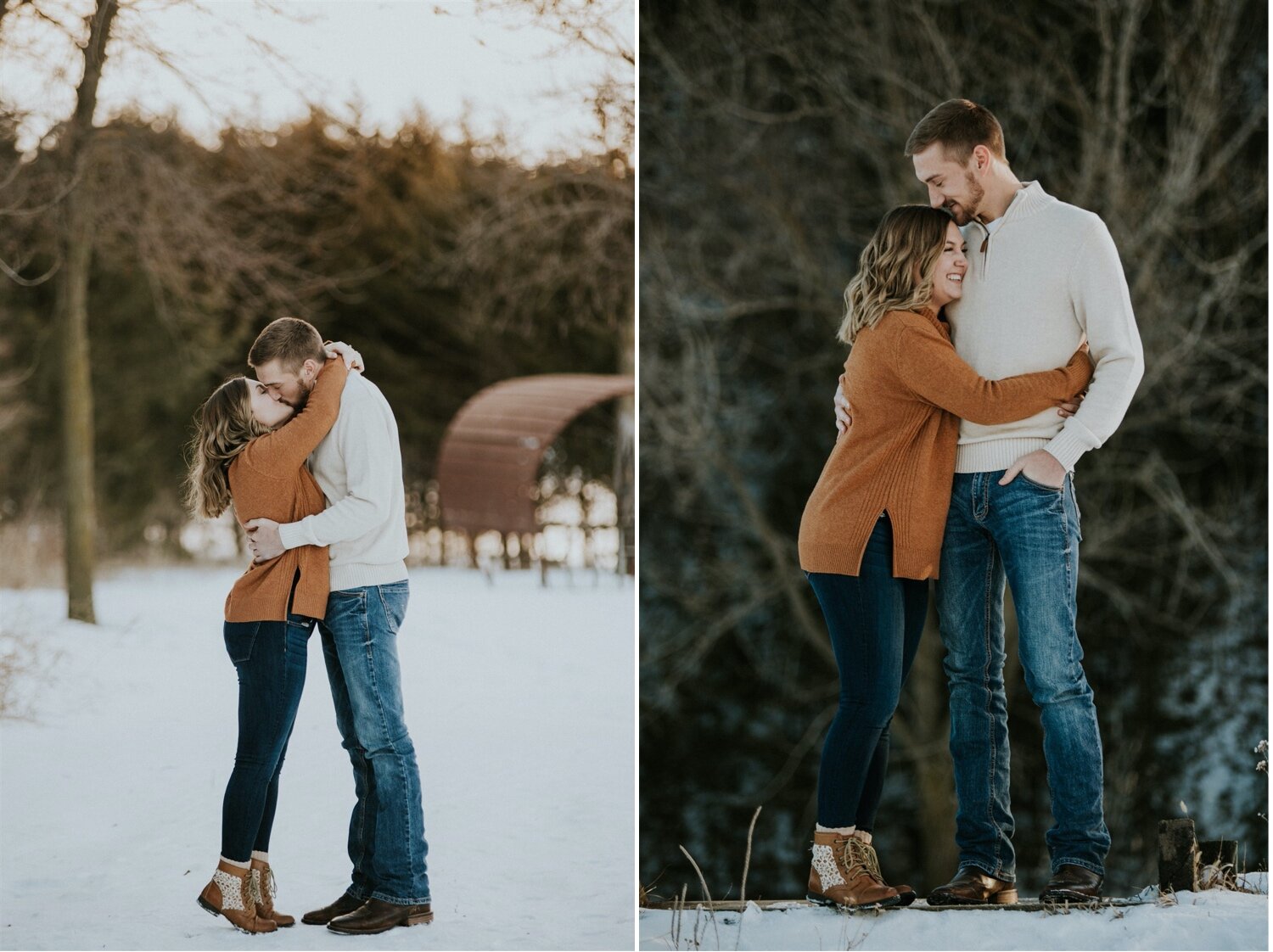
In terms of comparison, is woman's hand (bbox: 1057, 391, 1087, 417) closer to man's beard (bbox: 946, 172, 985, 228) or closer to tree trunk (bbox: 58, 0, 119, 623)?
man's beard (bbox: 946, 172, 985, 228)

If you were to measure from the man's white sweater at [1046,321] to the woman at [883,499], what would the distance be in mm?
46

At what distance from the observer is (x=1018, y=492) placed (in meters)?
2.67

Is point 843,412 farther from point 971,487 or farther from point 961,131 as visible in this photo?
point 961,131

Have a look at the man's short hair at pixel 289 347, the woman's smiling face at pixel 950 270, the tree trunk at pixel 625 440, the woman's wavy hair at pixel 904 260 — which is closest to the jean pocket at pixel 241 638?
the man's short hair at pixel 289 347

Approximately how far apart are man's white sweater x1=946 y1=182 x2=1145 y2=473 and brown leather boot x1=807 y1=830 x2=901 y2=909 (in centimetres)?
77

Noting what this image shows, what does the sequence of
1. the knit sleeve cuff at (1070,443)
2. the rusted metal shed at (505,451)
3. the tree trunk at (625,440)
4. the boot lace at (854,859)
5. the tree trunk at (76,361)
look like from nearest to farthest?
the knit sleeve cuff at (1070,443)
the boot lace at (854,859)
the tree trunk at (76,361)
the rusted metal shed at (505,451)
the tree trunk at (625,440)

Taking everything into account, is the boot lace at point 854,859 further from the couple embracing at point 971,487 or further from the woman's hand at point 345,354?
the woman's hand at point 345,354

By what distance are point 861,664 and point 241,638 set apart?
125cm

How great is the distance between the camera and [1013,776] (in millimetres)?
7176

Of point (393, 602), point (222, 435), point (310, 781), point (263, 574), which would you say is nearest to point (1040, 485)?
point (393, 602)

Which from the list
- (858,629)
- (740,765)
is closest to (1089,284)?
(858,629)

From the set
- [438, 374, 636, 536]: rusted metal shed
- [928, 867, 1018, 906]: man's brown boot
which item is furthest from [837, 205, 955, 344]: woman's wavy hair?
[438, 374, 636, 536]: rusted metal shed

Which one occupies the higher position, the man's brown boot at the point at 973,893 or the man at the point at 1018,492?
the man at the point at 1018,492

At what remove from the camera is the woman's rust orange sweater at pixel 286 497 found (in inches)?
113
